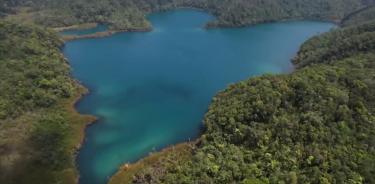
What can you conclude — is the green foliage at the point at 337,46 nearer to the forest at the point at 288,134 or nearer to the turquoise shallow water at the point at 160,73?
the turquoise shallow water at the point at 160,73

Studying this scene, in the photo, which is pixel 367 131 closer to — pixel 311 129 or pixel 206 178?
pixel 311 129

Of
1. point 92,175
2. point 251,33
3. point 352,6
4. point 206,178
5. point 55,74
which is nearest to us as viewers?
point 206,178

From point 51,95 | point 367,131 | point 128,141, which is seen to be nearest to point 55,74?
point 51,95

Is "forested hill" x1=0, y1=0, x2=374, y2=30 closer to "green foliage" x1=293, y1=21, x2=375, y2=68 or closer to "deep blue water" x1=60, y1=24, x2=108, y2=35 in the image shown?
"deep blue water" x1=60, y1=24, x2=108, y2=35

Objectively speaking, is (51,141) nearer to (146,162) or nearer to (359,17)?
(146,162)

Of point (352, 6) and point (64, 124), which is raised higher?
point (352, 6)
